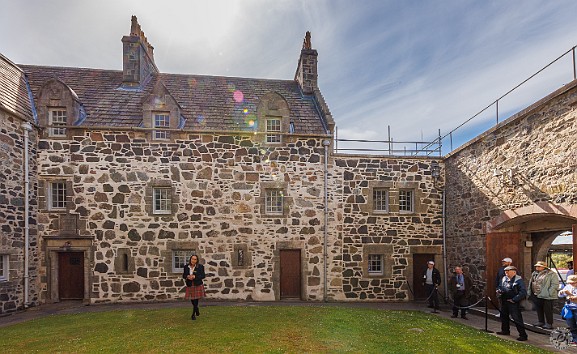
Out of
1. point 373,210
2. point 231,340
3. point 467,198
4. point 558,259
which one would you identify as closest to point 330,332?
point 231,340

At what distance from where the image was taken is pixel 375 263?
1404 centimetres

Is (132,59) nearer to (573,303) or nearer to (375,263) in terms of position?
(375,263)

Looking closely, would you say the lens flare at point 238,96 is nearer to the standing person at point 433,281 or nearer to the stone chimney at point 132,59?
the stone chimney at point 132,59

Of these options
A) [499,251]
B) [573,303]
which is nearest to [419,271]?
[499,251]

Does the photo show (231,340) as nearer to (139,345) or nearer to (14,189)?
(139,345)

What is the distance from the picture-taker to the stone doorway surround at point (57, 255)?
Result: 12.4 metres

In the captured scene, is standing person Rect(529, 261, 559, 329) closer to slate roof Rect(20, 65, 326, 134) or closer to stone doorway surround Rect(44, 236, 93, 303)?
slate roof Rect(20, 65, 326, 134)

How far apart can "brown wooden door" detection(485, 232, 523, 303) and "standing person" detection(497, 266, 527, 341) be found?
297 cm

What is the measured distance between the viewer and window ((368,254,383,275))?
13959 mm

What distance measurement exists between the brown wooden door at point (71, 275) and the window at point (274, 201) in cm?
755

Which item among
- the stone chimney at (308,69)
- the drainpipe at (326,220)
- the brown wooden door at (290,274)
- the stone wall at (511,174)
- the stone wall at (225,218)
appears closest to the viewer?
the stone wall at (511,174)

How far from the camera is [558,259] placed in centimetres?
2552

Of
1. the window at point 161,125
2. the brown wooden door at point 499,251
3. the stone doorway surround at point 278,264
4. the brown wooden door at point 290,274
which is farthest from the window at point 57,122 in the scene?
the brown wooden door at point 499,251

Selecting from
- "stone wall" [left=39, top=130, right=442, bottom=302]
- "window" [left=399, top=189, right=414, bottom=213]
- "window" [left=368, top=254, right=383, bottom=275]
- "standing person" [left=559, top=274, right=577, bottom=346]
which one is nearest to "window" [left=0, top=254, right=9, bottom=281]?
"stone wall" [left=39, top=130, right=442, bottom=302]
